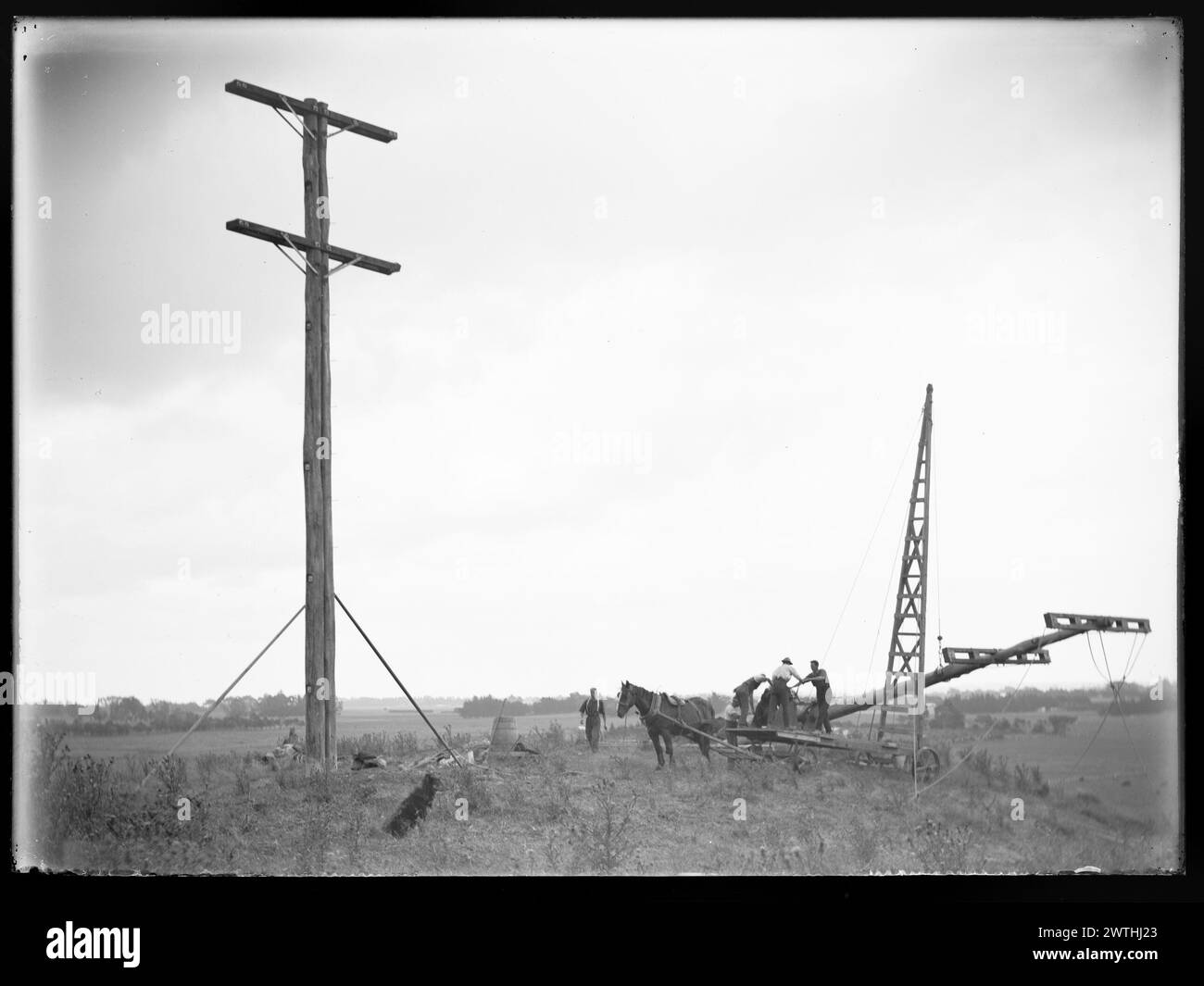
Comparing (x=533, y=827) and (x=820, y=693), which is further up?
(x=820, y=693)

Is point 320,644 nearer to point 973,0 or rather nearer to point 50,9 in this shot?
point 50,9

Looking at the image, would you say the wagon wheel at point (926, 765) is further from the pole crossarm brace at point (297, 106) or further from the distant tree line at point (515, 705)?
the pole crossarm brace at point (297, 106)

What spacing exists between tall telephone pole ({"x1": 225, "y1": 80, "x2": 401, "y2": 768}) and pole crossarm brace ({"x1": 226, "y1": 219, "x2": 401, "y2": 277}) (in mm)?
10

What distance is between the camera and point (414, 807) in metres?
14.5

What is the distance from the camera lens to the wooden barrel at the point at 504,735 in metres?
15.8

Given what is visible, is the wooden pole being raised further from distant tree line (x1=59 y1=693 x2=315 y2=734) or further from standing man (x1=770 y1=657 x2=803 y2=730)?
standing man (x1=770 y1=657 x2=803 y2=730)

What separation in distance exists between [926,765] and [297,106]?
33.5ft

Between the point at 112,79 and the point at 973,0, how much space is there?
30.5ft

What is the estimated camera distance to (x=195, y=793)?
47.2 feet

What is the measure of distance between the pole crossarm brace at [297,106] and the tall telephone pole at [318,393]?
10mm

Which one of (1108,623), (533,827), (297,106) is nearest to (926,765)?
(1108,623)

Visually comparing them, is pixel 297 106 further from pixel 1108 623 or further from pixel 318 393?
pixel 1108 623

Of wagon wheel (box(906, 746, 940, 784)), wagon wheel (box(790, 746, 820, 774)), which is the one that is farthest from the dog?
wagon wheel (box(906, 746, 940, 784))
